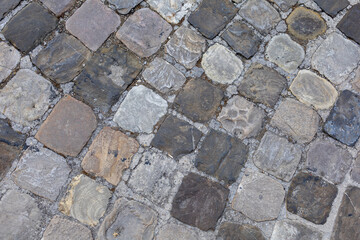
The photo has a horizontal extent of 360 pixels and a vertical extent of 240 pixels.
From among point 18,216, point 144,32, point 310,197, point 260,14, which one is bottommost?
point 18,216

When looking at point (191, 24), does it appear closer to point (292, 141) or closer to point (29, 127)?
point (292, 141)

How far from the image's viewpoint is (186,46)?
174cm

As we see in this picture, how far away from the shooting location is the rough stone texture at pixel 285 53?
1765 mm

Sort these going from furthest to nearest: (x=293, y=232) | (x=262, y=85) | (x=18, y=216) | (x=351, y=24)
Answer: (x=351, y=24), (x=262, y=85), (x=293, y=232), (x=18, y=216)

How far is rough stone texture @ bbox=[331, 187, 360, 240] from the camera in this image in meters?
1.66

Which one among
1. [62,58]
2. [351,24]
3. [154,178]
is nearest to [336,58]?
[351,24]

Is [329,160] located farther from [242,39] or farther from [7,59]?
[7,59]

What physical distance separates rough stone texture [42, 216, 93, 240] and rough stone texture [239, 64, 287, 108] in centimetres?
111

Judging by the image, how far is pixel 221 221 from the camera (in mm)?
1612

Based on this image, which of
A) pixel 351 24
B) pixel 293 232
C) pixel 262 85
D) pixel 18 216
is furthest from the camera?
pixel 351 24

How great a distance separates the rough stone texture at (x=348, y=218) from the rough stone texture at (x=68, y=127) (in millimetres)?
1412

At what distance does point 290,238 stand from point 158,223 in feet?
2.29

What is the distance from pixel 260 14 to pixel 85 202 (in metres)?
1.43

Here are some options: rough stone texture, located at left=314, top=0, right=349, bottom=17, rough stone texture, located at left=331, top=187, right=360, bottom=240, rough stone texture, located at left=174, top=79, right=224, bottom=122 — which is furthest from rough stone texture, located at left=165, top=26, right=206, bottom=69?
rough stone texture, located at left=331, top=187, right=360, bottom=240
